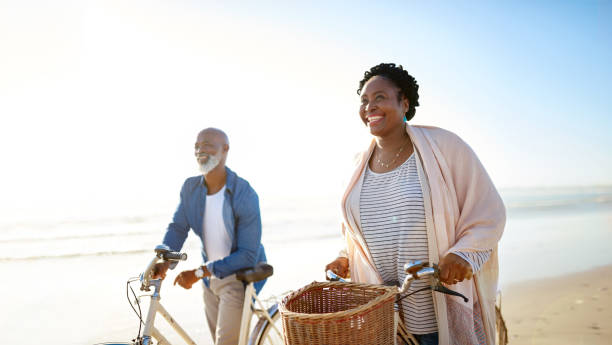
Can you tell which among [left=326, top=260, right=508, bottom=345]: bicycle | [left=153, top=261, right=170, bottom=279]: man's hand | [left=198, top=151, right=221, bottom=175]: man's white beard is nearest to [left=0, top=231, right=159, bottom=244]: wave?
[left=198, top=151, right=221, bottom=175]: man's white beard

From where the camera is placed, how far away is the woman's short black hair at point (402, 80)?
2.39 m

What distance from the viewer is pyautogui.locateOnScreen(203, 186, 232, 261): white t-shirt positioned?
3375mm

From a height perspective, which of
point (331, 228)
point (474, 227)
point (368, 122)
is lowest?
point (331, 228)

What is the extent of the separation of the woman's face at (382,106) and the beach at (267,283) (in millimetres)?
3033

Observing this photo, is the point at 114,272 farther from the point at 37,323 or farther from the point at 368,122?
the point at 368,122

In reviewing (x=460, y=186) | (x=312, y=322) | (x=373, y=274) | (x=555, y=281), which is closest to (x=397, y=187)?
(x=460, y=186)

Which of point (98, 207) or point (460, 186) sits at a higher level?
point (460, 186)

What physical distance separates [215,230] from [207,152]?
Answer: 0.67 meters

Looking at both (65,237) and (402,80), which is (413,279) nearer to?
(402,80)

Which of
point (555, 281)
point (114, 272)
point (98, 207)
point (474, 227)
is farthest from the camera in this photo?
point (98, 207)

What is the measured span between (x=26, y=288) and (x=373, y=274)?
8.69 metres

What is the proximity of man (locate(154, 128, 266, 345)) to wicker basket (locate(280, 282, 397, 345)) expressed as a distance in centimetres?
132

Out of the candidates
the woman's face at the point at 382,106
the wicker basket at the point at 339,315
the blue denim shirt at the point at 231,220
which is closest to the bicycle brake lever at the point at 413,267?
the wicker basket at the point at 339,315

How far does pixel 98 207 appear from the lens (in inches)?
1083
